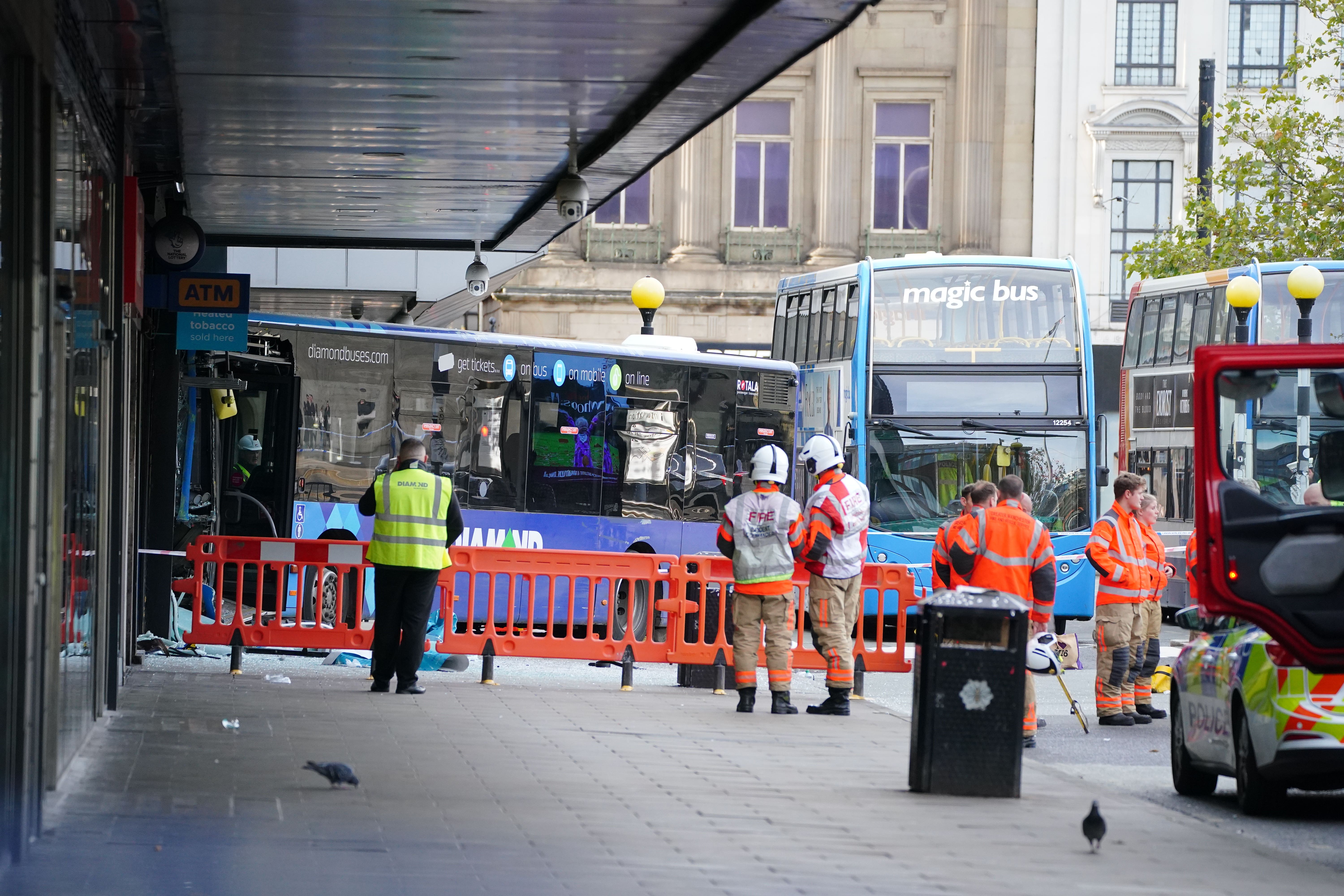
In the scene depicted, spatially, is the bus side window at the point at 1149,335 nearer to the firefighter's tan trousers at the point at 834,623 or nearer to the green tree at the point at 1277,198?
the green tree at the point at 1277,198

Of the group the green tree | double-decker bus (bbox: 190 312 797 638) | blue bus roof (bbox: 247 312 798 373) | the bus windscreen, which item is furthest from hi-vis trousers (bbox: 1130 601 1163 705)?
the green tree

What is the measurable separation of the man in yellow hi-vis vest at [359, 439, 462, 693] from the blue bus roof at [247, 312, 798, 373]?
3711 mm

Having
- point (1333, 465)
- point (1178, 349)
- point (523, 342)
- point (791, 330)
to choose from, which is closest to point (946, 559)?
point (1333, 465)

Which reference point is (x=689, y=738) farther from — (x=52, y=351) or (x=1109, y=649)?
(x=52, y=351)

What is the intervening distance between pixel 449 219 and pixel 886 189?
28430 millimetres

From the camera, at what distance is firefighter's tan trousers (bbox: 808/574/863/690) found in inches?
564

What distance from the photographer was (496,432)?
68.7ft

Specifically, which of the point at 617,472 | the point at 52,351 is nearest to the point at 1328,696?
the point at 52,351

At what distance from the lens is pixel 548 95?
11719 millimetres

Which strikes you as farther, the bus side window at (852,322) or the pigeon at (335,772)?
the bus side window at (852,322)

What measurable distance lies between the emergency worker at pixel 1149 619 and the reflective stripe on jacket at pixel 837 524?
2012mm

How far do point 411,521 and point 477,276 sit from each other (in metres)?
6.00

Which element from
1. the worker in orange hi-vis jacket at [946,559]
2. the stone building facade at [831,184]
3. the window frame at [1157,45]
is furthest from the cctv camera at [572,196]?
the window frame at [1157,45]

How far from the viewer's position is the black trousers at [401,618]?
564 inches
